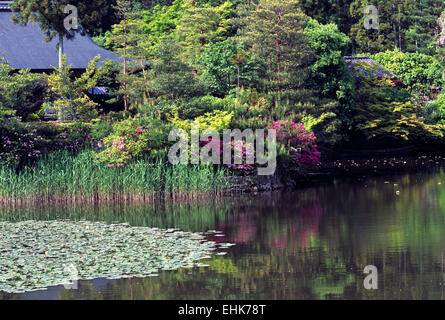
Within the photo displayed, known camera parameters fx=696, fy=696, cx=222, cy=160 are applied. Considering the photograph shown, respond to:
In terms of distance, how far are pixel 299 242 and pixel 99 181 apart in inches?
328

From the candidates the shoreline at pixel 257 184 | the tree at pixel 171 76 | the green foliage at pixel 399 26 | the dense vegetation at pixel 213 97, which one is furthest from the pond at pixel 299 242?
the green foliage at pixel 399 26

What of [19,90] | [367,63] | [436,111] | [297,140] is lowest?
[297,140]

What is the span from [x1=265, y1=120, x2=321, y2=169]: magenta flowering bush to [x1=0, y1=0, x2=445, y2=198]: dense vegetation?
6 cm

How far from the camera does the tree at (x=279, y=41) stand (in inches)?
1158

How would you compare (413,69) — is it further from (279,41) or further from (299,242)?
(299,242)

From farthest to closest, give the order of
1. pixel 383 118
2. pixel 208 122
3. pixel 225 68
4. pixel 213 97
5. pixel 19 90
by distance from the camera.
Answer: pixel 383 118
pixel 225 68
pixel 19 90
pixel 213 97
pixel 208 122

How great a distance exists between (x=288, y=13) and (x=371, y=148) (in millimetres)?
10163

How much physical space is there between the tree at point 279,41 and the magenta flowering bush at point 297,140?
3.14m

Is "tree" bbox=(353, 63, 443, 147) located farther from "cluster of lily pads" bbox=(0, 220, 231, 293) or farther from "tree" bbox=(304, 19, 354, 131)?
"cluster of lily pads" bbox=(0, 220, 231, 293)

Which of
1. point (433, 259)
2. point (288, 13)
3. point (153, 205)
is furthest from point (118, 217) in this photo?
point (288, 13)

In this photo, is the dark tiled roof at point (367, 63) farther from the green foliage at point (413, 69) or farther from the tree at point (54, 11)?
the tree at point (54, 11)

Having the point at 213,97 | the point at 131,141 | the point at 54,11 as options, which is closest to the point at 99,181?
the point at 131,141

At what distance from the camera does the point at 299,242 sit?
14.4m

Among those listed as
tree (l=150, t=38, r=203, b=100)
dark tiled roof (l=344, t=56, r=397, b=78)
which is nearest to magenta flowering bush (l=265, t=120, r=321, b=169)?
tree (l=150, t=38, r=203, b=100)
